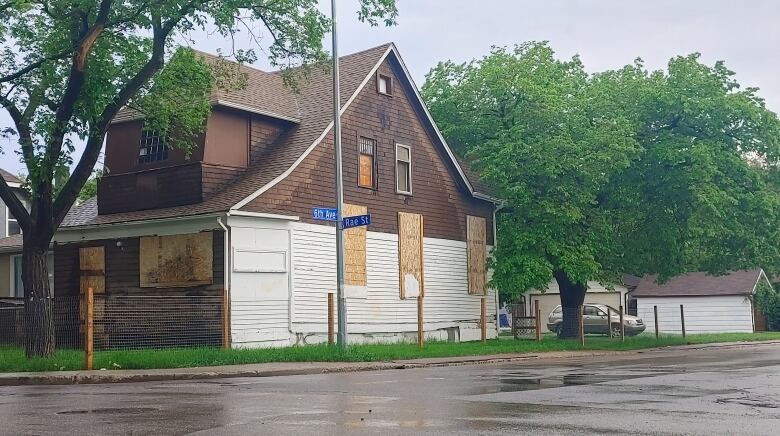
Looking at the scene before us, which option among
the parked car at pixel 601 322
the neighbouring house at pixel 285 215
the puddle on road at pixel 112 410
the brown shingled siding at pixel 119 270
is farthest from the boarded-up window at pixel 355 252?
the puddle on road at pixel 112 410

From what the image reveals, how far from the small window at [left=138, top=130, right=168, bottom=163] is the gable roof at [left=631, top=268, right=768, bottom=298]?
114ft

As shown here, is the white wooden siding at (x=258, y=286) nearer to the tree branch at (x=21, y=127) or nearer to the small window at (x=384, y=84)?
the tree branch at (x=21, y=127)

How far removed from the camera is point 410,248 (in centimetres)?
3250

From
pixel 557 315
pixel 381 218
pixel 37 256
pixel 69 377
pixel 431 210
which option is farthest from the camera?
pixel 557 315

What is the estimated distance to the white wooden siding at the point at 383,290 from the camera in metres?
28.0

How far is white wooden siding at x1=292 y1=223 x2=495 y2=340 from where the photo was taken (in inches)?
1101

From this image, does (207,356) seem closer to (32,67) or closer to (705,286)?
(32,67)

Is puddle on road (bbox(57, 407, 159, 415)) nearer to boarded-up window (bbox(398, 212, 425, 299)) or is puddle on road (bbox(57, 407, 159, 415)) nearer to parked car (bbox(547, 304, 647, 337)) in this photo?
boarded-up window (bbox(398, 212, 425, 299))

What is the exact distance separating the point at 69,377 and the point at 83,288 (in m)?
10.9

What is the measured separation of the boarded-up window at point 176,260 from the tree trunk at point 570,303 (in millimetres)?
14428

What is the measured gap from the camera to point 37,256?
21.5 meters

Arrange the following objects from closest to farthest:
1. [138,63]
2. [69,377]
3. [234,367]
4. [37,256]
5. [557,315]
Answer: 1. [69,377]
2. [234,367]
3. [37,256]
4. [138,63]
5. [557,315]

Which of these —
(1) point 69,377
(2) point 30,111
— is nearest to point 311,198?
(2) point 30,111

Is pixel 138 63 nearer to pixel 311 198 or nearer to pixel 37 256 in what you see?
pixel 37 256
